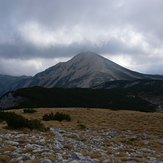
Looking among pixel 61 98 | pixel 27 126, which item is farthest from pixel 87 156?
pixel 61 98

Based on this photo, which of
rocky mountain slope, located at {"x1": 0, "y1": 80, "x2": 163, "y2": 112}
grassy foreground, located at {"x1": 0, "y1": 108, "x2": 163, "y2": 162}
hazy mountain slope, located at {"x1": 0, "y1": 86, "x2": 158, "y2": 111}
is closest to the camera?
grassy foreground, located at {"x1": 0, "y1": 108, "x2": 163, "y2": 162}

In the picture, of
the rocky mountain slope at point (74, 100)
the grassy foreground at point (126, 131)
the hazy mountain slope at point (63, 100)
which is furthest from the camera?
the hazy mountain slope at point (63, 100)

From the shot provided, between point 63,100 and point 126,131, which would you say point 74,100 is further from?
point 126,131

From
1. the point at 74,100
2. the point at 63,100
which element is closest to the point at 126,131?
the point at 63,100

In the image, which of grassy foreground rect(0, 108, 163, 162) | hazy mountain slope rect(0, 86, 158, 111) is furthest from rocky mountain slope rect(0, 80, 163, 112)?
grassy foreground rect(0, 108, 163, 162)

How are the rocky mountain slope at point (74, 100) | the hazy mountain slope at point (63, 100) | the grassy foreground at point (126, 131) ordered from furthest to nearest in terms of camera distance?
the hazy mountain slope at point (63, 100) < the rocky mountain slope at point (74, 100) < the grassy foreground at point (126, 131)

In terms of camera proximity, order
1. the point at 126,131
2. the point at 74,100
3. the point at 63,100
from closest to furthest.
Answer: the point at 126,131
the point at 63,100
the point at 74,100

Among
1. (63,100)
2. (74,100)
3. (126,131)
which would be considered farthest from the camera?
(74,100)

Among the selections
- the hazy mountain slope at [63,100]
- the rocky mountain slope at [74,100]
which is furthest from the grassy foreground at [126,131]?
the hazy mountain slope at [63,100]

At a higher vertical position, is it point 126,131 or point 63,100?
point 126,131

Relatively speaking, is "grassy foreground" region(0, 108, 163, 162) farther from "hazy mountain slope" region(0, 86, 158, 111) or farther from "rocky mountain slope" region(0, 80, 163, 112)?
"hazy mountain slope" region(0, 86, 158, 111)

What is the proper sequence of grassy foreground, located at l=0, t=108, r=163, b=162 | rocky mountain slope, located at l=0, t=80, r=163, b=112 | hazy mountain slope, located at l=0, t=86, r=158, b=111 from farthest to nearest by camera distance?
1. hazy mountain slope, located at l=0, t=86, r=158, b=111
2. rocky mountain slope, located at l=0, t=80, r=163, b=112
3. grassy foreground, located at l=0, t=108, r=163, b=162

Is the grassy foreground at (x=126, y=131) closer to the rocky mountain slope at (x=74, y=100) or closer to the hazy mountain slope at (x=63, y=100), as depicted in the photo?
the rocky mountain slope at (x=74, y=100)

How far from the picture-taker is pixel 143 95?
449 ft
